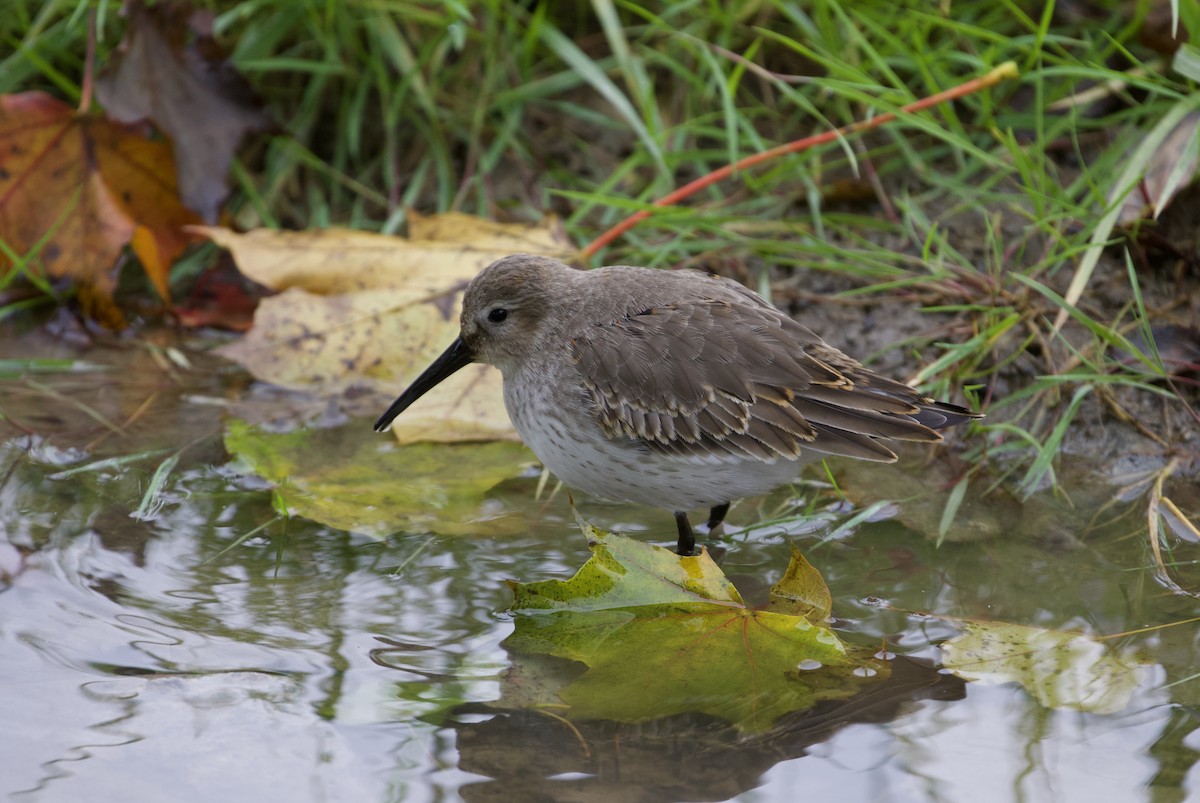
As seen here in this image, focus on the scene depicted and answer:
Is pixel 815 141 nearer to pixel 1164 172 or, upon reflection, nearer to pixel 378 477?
pixel 1164 172

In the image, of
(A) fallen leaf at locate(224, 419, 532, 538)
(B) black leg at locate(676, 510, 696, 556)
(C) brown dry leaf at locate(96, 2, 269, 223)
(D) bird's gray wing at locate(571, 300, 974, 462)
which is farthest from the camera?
(C) brown dry leaf at locate(96, 2, 269, 223)

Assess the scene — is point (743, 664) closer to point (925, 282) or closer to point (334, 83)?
point (925, 282)

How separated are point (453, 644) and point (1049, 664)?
5.23ft

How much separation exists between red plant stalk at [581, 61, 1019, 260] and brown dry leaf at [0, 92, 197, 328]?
2.01 meters

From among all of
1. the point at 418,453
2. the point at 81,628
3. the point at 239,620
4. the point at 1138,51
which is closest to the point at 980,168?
the point at 1138,51

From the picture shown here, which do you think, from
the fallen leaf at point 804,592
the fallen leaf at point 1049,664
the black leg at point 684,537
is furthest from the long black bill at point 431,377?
the fallen leaf at point 1049,664

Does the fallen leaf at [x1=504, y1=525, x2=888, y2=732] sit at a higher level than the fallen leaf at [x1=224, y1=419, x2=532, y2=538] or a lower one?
lower

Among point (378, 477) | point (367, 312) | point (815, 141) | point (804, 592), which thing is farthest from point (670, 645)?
point (815, 141)

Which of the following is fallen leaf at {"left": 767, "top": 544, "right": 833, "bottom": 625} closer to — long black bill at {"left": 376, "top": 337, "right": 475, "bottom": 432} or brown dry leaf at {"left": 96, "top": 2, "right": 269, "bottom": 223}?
long black bill at {"left": 376, "top": 337, "right": 475, "bottom": 432}

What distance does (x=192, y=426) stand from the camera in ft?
16.2

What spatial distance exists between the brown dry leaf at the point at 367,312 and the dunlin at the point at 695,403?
0.89 m

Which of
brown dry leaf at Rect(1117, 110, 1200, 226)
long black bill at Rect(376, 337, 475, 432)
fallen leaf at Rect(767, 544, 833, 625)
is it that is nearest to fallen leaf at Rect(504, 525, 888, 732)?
fallen leaf at Rect(767, 544, 833, 625)

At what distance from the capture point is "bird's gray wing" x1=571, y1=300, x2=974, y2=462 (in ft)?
12.4

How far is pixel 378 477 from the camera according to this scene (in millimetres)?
4508
